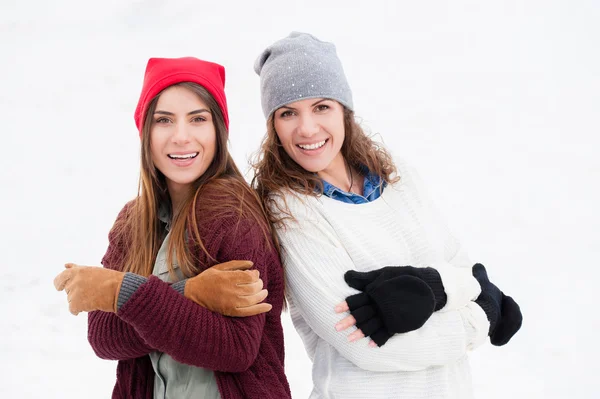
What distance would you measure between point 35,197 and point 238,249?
3.02 metres

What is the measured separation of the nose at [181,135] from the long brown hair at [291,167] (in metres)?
0.30

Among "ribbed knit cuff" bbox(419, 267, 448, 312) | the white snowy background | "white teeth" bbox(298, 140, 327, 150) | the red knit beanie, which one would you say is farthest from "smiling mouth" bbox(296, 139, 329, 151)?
the white snowy background

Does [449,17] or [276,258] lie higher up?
[449,17]

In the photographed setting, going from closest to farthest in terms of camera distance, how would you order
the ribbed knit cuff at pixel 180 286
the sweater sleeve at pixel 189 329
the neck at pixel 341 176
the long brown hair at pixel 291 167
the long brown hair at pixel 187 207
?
the sweater sleeve at pixel 189 329 → the ribbed knit cuff at pixel 180 286 → the long brown hair at pixel 187 207 → the long brown hair at pixel 291 167 → the neck at pixel 341 176

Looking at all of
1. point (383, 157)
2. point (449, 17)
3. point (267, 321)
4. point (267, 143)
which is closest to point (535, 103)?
point (449, 17)

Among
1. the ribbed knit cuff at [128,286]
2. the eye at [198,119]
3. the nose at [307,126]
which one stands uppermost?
the eye at [198,119]

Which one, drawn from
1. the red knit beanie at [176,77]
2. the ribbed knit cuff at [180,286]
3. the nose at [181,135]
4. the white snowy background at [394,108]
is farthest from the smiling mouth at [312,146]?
the white snowy background at [394,108]

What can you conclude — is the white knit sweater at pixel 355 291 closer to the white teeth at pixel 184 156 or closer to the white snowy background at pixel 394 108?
the white teeth at pixel 184 156

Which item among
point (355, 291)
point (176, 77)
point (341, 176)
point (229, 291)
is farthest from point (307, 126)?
point (229, 291)

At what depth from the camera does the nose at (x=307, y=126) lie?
6.21 feet

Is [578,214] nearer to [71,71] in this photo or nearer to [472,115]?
[472,115]

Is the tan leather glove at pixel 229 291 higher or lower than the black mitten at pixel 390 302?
higher

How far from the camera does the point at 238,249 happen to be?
162cm

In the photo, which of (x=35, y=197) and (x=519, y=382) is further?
(x=35, y=197)
